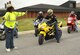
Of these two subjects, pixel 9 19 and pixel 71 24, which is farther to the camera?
pixel 71 24

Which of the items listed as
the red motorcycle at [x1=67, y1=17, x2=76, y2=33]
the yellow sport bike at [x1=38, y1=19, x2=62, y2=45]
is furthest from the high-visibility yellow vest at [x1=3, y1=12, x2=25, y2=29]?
the red motorcycle at [x1=67, y1=17, x2=76, y2=33]

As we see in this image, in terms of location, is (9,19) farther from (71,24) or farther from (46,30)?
(71,24)

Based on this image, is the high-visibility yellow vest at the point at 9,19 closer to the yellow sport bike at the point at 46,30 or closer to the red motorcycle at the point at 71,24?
the yellow sport bike at the point at 46,30

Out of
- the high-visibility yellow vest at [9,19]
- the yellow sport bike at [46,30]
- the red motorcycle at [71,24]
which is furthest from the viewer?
the red motorcycle at [71,24]

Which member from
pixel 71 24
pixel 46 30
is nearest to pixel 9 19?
pixel 46 30

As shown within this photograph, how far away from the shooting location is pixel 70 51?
1152 cm

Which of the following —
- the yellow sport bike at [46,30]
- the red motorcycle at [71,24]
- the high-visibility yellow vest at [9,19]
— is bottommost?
the red motorcycle at [71,24]

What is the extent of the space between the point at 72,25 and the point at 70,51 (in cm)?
715

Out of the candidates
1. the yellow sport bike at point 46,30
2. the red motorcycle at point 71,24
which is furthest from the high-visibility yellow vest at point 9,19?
the red motorcycle at point 71,24

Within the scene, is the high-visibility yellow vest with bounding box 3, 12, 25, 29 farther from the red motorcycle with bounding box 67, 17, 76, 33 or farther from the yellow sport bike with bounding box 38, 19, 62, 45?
the red motorcycle with bounding box 67, 17, 76, 33

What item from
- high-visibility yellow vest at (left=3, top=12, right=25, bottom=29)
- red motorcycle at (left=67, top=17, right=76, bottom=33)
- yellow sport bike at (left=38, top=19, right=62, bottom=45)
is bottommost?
red motorcycle at (left=67, top=17, right=76, bottom=33)

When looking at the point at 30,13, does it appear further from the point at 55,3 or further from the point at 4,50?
the point at 4,50

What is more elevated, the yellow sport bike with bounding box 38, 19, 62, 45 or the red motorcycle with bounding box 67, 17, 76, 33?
the yellow sport bike with bounding box 38, 19, 62, 45

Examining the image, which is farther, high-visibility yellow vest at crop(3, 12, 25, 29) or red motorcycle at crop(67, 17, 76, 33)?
red motorcycle at crop(67, 17, 76, 33)
